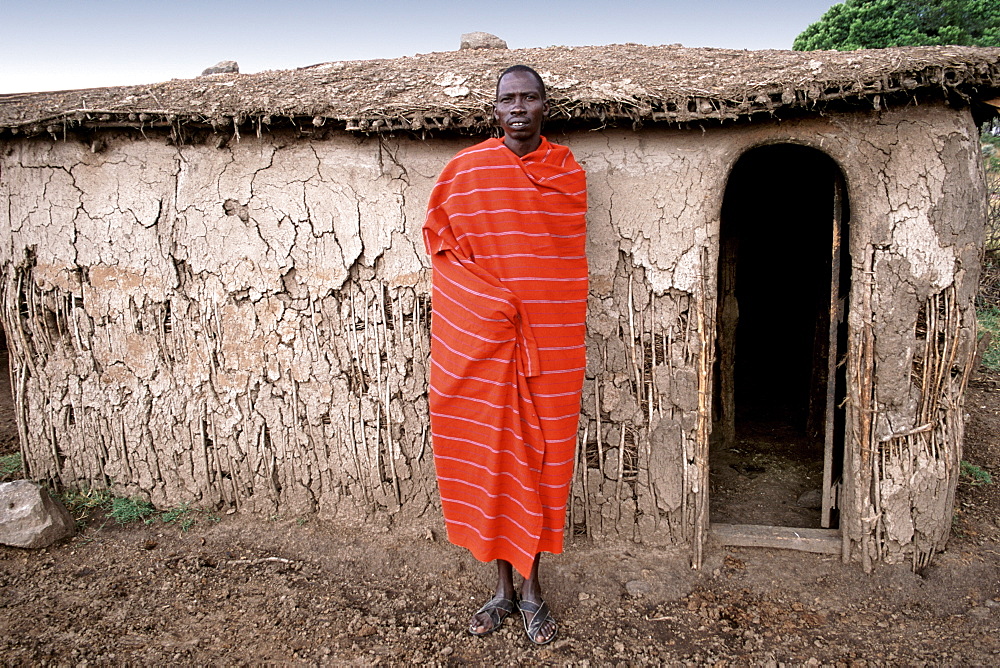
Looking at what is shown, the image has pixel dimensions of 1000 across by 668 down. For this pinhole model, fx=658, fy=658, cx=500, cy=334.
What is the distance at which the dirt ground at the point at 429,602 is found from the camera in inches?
99.2

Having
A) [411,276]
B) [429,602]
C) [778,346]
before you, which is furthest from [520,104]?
[778,346]

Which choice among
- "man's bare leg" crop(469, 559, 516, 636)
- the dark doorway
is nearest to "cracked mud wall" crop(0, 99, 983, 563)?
the dark doorway

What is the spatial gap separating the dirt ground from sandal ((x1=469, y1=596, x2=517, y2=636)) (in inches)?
1.4

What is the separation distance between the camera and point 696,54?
3.17 m

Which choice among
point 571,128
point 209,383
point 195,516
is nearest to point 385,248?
point 571,128

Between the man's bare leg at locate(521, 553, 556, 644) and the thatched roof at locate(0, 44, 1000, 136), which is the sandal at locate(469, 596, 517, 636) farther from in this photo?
the thatched roof at locate(0, 44, 1000, 136)

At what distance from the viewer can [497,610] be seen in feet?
8.68

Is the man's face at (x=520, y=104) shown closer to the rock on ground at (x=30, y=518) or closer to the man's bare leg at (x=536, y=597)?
the man's bare leg at (x=536, y=597)

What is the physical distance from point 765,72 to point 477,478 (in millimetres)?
2032

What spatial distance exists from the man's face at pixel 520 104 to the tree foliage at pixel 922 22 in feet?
43.6

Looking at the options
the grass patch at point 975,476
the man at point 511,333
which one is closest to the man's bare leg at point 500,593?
the man at point 511,333

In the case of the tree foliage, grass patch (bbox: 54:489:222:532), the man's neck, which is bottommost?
grass patch (bbox: 54:489:222:532)

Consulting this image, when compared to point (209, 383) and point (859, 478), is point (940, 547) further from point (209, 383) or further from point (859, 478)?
point (209, 383)

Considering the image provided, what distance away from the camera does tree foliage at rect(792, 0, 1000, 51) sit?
41.7 ft
